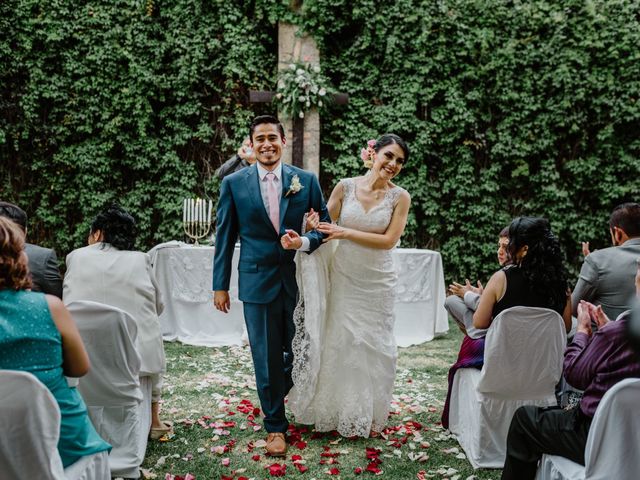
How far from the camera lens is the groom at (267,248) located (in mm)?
3064

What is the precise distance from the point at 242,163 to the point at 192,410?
3126 millimetres

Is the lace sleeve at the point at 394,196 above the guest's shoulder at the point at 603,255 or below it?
above

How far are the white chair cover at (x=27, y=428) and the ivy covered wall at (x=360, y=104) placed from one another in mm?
6529

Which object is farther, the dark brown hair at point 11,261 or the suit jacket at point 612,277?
the suit jacket at point 612,277

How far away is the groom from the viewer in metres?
3.06

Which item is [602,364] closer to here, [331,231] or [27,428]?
[331,231]

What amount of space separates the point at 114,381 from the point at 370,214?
176cm

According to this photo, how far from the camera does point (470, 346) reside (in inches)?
126

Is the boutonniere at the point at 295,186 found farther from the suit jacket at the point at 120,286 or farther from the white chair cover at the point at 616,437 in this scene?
the white chair cover at the point at 616,437

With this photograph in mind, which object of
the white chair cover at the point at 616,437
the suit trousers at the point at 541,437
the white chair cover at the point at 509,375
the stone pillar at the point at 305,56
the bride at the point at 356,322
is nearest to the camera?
the white chair cover at the point at 616,437

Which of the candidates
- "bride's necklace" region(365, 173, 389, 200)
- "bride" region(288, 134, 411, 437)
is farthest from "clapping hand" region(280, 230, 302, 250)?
"bride's necklace" region(365, 173, 389, 200)

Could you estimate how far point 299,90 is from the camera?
24.8ft

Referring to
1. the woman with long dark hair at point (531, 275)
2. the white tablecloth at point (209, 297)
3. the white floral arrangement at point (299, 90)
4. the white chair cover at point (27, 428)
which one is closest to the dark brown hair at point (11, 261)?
the white chair cover at point (27, 428)

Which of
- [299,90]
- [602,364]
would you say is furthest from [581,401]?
[299,90]
